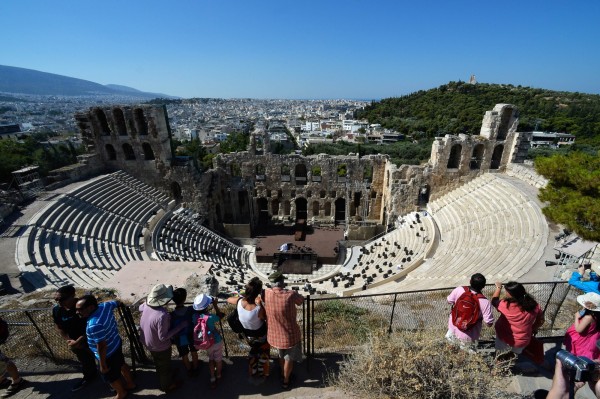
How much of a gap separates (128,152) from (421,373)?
960 inches

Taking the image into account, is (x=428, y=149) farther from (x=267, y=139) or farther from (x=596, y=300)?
(x=596, y=300)

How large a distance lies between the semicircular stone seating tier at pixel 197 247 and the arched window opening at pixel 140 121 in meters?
6.38

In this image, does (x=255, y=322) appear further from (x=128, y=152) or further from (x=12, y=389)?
(x=128, y=152)

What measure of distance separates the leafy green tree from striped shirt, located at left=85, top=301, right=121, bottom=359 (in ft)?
41.0

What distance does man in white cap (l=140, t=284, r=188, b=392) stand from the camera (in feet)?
14.8

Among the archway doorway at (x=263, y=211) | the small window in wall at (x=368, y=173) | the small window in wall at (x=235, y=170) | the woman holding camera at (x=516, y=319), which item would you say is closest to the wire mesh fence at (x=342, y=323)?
the woman holding camera at (x=516, y=319)

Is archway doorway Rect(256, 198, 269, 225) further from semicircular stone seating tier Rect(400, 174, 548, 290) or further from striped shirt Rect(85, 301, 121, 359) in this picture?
striped shirt Rect(85, 301, 121, 359)

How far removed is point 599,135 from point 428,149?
31.6 m

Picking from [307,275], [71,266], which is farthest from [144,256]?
[307,275]

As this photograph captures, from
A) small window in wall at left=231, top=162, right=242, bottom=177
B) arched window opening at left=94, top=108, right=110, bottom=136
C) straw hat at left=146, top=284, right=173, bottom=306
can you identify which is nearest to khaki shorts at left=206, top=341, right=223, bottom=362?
straw hat at left=146, top=284, right=173, bottom=306

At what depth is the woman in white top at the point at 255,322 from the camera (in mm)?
4699

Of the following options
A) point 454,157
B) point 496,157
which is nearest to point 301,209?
point 454,157

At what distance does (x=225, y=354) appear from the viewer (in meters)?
5.77

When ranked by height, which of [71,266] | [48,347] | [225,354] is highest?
[48,347]
